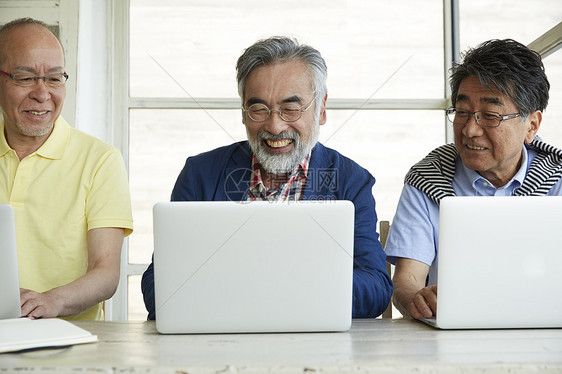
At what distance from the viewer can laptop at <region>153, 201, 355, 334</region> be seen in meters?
1.06

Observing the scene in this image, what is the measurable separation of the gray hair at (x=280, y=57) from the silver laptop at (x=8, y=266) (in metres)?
0.90

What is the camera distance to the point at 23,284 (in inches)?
67.7

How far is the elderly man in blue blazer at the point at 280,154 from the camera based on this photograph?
5.95ft

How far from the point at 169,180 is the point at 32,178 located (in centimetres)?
165

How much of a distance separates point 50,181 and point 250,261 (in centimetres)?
94

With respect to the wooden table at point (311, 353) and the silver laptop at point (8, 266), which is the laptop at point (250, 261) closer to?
the wooden table at point (311, 353)

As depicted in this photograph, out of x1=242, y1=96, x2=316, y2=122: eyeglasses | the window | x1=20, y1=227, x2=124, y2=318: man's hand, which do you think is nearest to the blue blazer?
x1=242, y1=96, x2=316, y2=122: eyeglasses

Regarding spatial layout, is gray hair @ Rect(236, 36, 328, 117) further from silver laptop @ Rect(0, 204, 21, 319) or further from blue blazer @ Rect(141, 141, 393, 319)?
silver laptop @ Rect(0, 204, 21, 319)

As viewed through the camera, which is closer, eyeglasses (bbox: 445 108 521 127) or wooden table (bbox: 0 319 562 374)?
wooden table (bbox: 0 319 562 374)

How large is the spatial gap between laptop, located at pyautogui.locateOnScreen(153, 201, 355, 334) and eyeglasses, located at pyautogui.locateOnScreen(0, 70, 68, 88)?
0.94 m

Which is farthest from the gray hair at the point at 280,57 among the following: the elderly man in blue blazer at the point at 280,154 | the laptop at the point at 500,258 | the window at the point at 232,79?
the window at the point at 232,79

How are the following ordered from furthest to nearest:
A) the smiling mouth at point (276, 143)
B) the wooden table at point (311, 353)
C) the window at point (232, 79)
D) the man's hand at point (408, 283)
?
1. the window at point (232, 79)
2. the smiling mouth at point (276, 143)
3. the man's hand at point (408, 283)
4. the wooden table at point (311, 353)

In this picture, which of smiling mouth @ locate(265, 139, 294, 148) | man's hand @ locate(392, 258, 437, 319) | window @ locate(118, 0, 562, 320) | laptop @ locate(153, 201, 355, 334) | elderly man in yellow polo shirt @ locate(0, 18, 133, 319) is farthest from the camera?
Answer: window @ locate(118, 0, 562, 320)

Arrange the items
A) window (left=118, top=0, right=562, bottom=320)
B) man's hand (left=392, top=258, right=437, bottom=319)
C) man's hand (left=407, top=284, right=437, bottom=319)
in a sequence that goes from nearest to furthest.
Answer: man's hand (left=407, top=284, right=437, bottom=319) → man's hand (left=392, top=258, right=437, bottom=319) → window (left=118, top=0, right=562, bottom=320)
